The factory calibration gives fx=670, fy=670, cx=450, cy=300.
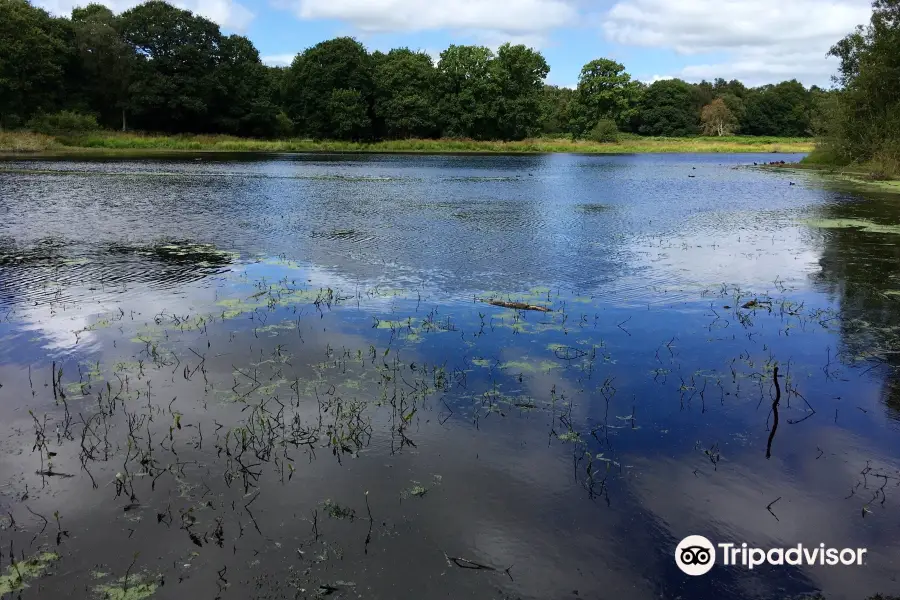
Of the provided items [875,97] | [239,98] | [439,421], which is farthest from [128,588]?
[239,98]

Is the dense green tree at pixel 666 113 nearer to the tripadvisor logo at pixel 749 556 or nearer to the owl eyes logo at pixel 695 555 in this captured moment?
the tripadvisor logo at pixel 749 556

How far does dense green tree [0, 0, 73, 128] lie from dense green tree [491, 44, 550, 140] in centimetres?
5886

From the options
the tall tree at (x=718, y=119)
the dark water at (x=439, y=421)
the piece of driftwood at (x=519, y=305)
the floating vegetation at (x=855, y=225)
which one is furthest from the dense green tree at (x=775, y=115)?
the piece of driftwood at (x=519, y=305)

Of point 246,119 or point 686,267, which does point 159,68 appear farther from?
point 686,267

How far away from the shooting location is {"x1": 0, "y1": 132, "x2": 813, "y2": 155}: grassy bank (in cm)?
6856

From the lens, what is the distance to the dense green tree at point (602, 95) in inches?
5002

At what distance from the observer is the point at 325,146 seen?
89938 millimetres

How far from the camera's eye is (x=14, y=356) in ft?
29.0

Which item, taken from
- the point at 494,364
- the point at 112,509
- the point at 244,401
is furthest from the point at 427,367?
the point at 112,509

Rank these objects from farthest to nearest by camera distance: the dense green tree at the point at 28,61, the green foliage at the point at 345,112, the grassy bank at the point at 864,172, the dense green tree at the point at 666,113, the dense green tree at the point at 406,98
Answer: the dense green tree at the point at 666,113 < the dense green tree at the point at 406,98 < the green foliage at the point at 345,112 < the dense green tree at the point at 28,61 < the grassy bank at the point at 864,172

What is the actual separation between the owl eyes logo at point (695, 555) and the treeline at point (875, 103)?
40.7 m

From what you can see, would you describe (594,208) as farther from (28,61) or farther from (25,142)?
(28,61)

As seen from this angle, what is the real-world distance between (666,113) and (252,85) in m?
90.7

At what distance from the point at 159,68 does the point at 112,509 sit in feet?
298
